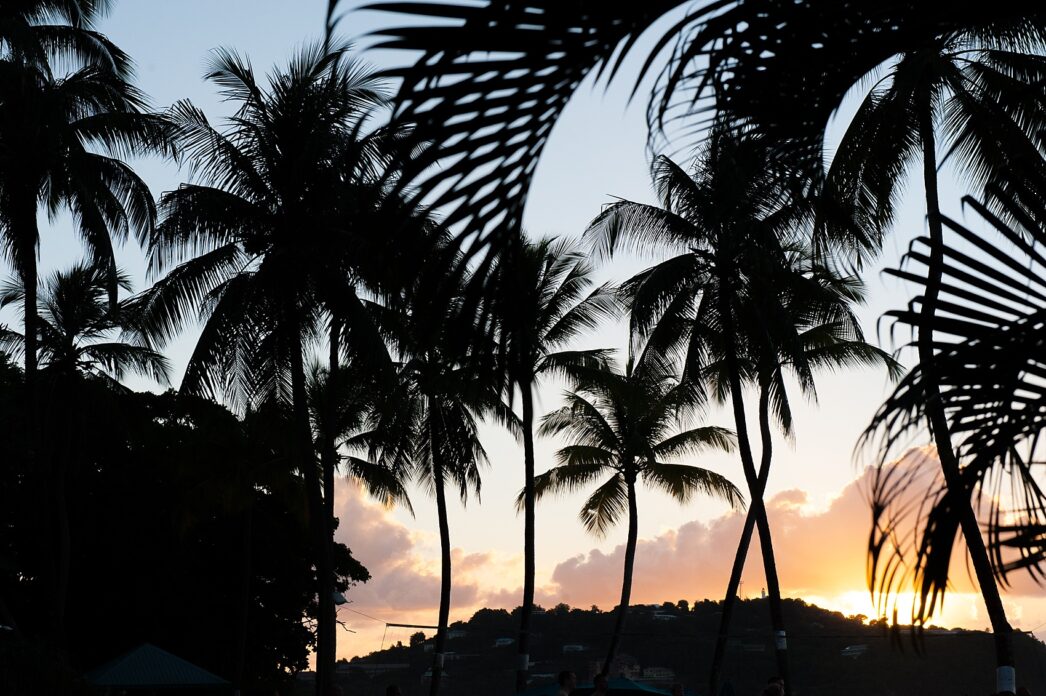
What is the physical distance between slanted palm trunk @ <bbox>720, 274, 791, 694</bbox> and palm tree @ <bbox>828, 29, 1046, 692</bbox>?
675cm

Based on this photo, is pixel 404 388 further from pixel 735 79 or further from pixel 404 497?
pixel 735 79

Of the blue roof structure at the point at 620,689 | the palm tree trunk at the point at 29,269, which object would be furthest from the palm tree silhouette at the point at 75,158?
the blue roof structure at the point at 620,689

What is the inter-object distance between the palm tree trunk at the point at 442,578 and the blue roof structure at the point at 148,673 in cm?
827

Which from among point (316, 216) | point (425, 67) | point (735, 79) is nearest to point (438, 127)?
point (425, 67)

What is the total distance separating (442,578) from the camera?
107 feet

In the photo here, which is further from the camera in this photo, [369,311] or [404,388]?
[404,388]

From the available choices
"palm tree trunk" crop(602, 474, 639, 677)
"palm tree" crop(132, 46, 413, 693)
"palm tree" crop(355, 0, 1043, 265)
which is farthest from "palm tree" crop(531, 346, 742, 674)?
"palm tree" crop(355, 0, 1043, 265)

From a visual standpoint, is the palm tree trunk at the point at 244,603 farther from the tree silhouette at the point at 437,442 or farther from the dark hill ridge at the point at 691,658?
the dark hill ridge at the point at 691,658

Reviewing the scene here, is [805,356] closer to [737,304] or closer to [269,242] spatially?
[737,304]

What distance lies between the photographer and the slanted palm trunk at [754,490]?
2442 cm

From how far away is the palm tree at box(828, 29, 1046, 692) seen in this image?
234cm

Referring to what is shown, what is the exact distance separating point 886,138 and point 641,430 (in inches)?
1178

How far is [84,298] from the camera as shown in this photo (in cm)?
2698

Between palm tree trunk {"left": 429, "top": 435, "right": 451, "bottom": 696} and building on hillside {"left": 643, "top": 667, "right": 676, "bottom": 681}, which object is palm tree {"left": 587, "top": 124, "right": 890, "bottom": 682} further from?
building on hillside {"left": 643, "top": 667, "right": 676, "bottom": 681}
